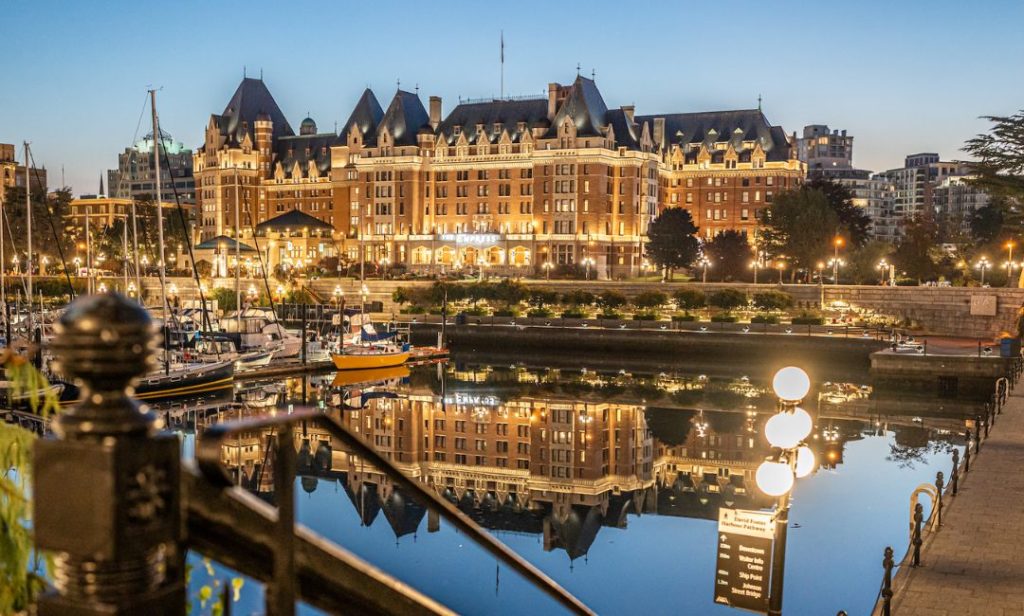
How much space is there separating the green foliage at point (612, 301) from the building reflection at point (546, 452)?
18247mm

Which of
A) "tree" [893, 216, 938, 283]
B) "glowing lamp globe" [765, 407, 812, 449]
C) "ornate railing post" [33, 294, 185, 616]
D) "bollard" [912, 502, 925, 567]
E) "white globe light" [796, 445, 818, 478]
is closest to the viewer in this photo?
"ornate railing post" [33, 294, 185, 616]

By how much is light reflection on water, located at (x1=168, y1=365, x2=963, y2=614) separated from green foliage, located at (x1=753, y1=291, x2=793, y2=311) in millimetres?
17023

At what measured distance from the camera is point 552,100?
3169 inches

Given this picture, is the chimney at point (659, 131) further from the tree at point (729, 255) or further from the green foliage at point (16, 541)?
the green foliage at point (16, 541)

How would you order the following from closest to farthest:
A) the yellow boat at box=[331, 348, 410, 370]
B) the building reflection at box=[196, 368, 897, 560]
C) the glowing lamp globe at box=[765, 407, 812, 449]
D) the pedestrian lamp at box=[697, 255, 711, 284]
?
1. the glowing lamp globe at box=[765, 407, 812, 449]
2. the building reflection at box=[196, 368, 897, 560]
3. the yellow boat at box=[331, 348, 410, 370]
4. the pedestrian lamp at box=[697, 255, 711, 284]

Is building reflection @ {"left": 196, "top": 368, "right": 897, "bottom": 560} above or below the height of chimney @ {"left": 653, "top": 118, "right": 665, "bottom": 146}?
below

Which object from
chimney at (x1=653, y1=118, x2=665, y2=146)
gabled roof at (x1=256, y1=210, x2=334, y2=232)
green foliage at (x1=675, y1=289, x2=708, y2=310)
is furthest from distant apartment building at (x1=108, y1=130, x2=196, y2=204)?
green foliage at (x1=675, y1=289, x2=708, y2=310)

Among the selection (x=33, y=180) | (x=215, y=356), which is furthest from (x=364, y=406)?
(x=33, y=180)

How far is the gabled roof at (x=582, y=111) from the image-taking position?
256 feet

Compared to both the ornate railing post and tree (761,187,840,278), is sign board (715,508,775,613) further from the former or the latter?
tree (761,187,840,278)

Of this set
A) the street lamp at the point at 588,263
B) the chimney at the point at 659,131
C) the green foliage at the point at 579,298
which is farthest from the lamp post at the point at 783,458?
the chimney at the point at 659,131

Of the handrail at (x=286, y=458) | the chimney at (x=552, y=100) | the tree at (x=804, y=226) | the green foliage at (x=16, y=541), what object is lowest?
the green foliage at (x=16, y=541)

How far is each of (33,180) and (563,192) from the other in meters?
55.1

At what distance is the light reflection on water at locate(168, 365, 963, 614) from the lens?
14.6m
